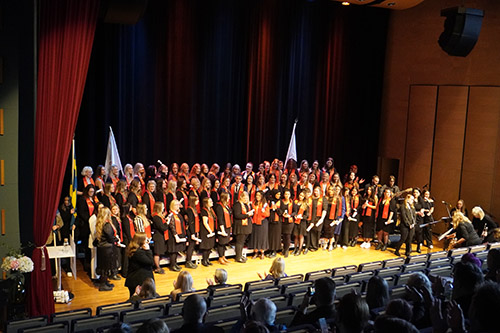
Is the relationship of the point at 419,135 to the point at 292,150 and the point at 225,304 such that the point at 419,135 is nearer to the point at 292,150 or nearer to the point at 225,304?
the point at 292,150

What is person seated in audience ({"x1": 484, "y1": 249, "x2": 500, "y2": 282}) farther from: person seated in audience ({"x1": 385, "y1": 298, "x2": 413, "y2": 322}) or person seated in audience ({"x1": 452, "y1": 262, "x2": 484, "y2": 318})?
person seated in audience ({"x1": 385, "y1": 298, "x2": 413, "y2": 322})

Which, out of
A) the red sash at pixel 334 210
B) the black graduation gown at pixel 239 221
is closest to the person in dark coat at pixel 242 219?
the black graduation gown at pixel 239 221

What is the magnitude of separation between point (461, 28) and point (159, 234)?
7.35 meters

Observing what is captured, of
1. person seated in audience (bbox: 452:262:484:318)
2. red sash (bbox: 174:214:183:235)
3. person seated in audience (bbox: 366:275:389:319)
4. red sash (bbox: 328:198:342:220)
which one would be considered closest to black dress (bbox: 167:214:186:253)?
red sash (bbox: 174:214:183:235)

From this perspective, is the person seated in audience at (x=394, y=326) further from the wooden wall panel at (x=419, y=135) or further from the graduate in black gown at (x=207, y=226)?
the wooden wall panel at (x=419, y=135)

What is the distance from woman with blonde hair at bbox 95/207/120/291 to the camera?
29.5ft

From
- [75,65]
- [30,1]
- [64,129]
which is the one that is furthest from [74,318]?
[30,1]

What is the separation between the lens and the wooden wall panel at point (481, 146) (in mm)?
13344

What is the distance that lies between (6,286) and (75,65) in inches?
127

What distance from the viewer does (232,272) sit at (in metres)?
10.5

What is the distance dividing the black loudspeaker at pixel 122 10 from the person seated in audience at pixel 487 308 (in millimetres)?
6585

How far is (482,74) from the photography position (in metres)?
13.6

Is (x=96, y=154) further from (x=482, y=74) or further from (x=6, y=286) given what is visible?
(x=482, y=74)

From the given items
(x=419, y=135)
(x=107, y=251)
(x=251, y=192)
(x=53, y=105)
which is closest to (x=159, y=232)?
(x=107, y=251)
